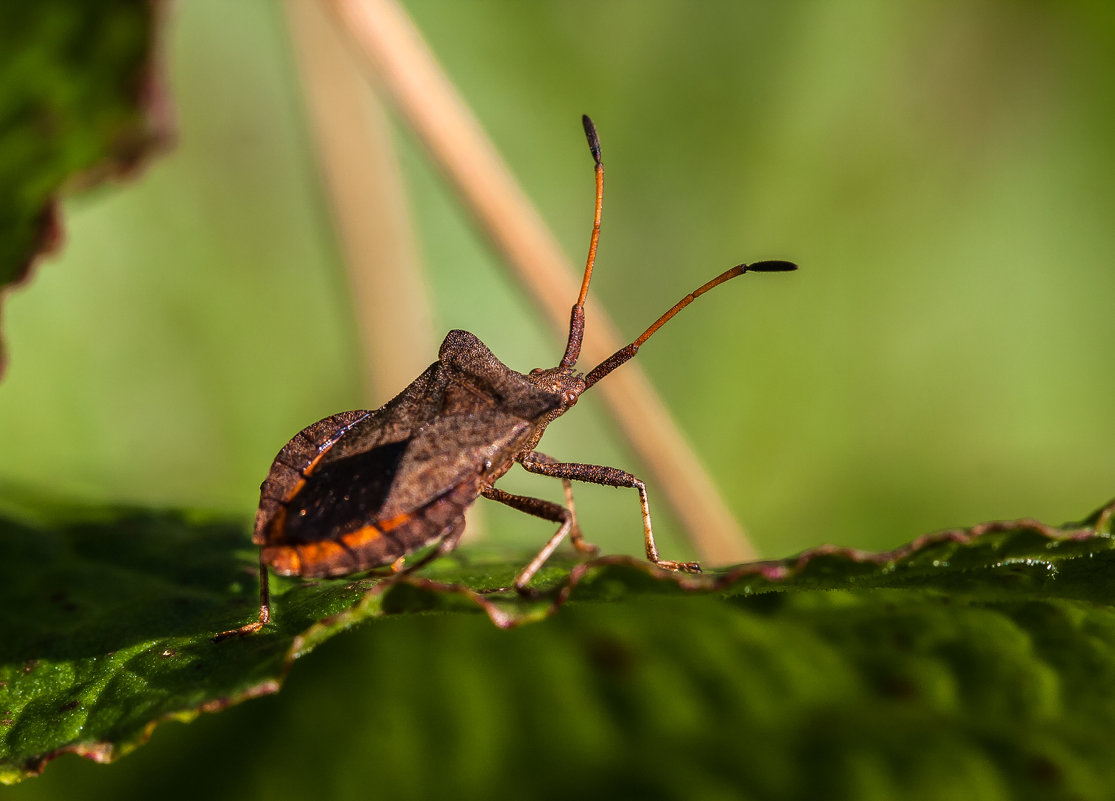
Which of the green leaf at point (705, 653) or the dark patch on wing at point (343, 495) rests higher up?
the dark patch on wing at point (343, 495)

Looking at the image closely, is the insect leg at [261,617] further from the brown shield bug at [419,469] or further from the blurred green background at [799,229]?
the blurred green background at [799,229]

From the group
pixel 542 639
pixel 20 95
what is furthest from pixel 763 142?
pixel 20 95

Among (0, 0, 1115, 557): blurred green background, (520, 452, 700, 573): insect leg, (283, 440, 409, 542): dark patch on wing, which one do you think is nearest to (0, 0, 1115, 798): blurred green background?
(0, 0, 1115, 557): blurred green background

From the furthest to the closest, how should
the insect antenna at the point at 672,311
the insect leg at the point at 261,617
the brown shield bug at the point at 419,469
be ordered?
1. the insect antenna at the point at 672,311
2. the brown shield bug at the point at 419,469
3. the insect leg at the point at 261,617

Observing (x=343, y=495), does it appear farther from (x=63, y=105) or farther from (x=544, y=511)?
(x=63, y=105)

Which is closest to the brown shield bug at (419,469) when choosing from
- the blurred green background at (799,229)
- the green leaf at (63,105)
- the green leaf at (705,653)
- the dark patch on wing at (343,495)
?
the dark patch on wing at (343,495)

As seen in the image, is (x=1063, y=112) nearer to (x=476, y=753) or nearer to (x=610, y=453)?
(x=610, y=453)

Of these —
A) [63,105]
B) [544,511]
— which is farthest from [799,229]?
[63,105]

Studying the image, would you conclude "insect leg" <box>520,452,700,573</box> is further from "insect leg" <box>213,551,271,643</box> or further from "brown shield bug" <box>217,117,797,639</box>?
"insect leg" <box>213,551,271,643</box>

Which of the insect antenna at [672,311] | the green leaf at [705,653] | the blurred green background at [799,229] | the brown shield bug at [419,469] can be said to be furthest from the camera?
the blurred green background at [799,229]
